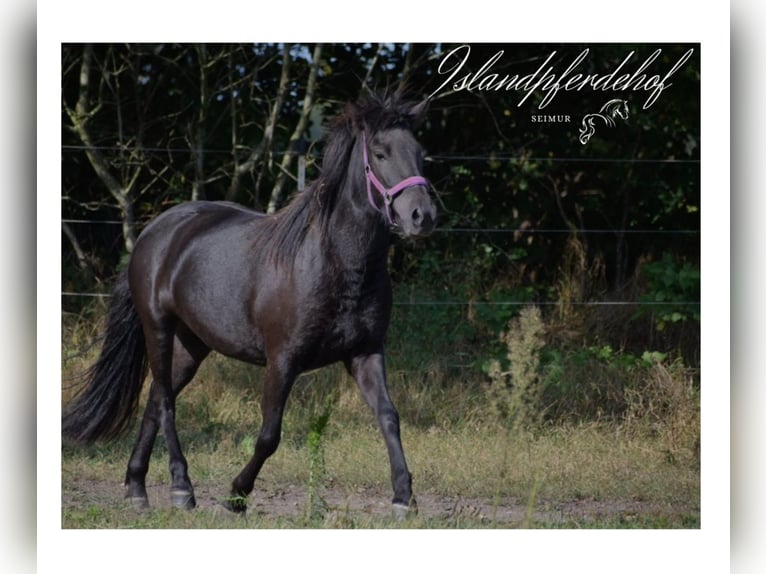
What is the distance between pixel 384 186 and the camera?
19.4 ft

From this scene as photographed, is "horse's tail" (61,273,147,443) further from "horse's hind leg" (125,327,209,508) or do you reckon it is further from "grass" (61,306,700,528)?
"grass" (61,306,700,528)

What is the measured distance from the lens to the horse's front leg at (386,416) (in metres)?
5.96

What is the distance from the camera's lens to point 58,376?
6.02 m

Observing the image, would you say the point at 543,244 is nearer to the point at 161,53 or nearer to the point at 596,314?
the point at 596,314

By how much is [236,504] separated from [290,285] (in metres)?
1.26

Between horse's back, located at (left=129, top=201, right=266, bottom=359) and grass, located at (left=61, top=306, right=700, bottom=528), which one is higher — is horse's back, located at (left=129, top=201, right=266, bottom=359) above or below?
above

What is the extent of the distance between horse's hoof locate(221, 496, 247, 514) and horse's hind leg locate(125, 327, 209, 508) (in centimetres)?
43

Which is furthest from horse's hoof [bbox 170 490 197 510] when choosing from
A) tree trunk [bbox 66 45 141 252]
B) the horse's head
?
tree trunk [bbox 66 45 141 252]

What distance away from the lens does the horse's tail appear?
23.4ft

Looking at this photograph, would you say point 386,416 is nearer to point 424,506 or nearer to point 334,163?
point 424,506

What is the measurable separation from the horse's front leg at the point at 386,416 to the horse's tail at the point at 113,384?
174 centimetres

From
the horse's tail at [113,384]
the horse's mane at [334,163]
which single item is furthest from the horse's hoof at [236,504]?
the horse's mane at [334,163]

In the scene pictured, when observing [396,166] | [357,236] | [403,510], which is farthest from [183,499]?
[396,166]
